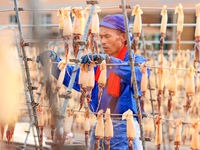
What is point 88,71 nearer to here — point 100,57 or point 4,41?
point 100,57

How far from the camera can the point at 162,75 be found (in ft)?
9.44

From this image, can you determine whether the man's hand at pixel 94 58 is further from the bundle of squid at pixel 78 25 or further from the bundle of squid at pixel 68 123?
the bundle of squid at pixel 68 123

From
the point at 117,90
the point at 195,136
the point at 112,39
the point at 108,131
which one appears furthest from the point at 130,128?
the point at 112,39

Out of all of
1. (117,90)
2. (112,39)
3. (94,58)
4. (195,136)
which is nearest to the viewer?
(94,58)

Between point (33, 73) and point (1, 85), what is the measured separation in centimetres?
613

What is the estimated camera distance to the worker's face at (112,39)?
9.23 ft

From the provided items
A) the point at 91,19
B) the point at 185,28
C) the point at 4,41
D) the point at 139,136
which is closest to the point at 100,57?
the point at 91,19

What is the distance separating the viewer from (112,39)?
281cm

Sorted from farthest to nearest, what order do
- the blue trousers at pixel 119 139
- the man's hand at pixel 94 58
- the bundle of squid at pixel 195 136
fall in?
the blue trousers at pixel 119 139 < the bundle of squid at pixel 195 136 < the man's hand at pixel 94 58

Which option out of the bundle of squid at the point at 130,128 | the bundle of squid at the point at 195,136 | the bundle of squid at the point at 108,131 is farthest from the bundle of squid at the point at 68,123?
the bundle of squid at the point at 195,136

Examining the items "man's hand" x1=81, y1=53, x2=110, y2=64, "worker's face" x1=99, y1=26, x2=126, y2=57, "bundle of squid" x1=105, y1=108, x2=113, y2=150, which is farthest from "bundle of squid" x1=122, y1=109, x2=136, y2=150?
"worker's face" x1=99, y1=26, x2=126, y2=57

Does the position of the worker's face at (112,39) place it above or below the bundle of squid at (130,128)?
above

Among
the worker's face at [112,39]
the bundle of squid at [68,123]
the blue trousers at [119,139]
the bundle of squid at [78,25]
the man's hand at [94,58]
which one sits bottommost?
the blue trousers at [119,139]

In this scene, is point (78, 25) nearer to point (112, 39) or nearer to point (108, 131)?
point (112, 39)
